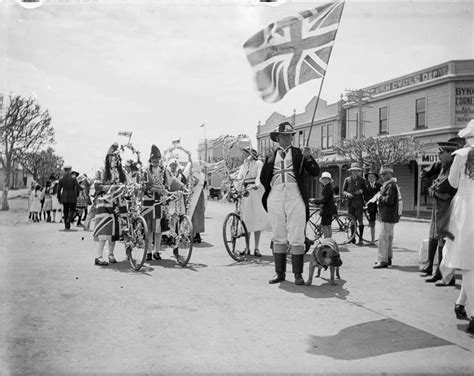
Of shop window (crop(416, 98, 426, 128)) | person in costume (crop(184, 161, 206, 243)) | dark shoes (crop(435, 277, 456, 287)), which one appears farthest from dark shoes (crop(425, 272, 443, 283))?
shop window (crop(416, 98, 426, 128))

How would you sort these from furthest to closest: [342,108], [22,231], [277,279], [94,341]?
[342,108] → [22,231] → [277,279] → [94,341]

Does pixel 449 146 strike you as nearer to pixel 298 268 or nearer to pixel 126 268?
pixel 298 268

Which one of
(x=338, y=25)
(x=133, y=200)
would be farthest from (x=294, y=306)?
(x=133, y=200)

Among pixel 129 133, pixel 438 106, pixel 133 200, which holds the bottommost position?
pixel 133 200

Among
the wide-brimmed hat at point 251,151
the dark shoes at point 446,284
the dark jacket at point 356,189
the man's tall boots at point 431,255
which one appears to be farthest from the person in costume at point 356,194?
the dark shoes at point 446,284

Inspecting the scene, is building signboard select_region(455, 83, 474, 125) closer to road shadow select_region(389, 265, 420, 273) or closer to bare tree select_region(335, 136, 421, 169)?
bare tree select_region(335, 136, 421, 169)

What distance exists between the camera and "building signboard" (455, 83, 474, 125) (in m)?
25.7

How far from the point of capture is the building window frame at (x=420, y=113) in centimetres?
2839

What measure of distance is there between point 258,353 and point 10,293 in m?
3.51

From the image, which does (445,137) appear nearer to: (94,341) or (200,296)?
(200,296)

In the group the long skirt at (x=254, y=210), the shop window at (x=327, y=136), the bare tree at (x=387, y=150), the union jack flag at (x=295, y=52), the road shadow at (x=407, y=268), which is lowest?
the road shadow at (x=407, y=268)

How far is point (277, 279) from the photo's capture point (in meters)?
6.94

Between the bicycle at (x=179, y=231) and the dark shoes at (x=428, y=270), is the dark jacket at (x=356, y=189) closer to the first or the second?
the dark shoes at (x=428, y=270)

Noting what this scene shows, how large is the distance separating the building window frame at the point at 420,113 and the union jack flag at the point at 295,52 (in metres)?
24.3
